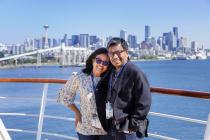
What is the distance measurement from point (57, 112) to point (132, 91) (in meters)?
16.8

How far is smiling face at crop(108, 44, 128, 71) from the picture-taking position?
77.4 inches

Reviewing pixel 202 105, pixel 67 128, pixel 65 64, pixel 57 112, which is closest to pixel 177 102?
pixel 202 105

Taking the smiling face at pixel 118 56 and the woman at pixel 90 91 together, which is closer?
the smiling face at pixel 118 56

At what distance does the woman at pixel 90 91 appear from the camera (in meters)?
2.13

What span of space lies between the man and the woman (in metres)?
0.13

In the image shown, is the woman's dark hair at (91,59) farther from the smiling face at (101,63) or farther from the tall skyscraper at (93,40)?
the tall skyscraper at (93,40)

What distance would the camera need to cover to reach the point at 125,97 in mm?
1919

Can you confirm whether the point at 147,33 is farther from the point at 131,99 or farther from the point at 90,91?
the point at 131,99

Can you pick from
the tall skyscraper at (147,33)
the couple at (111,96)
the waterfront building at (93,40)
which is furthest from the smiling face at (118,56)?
the tall skyscraper at (147,33)

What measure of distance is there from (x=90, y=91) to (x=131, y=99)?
298 mm

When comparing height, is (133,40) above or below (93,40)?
above

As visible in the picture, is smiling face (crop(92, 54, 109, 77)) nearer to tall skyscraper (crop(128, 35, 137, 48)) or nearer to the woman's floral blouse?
the woman's floral blouse

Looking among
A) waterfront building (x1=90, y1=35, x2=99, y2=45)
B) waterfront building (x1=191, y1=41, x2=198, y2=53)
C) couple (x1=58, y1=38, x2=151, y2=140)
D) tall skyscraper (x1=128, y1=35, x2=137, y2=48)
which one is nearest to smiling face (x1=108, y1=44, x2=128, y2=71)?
couple (x1=58, y1=38, x2=151, y2=140)

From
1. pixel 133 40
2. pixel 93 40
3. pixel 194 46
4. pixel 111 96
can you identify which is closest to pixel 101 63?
pixel 111 96
